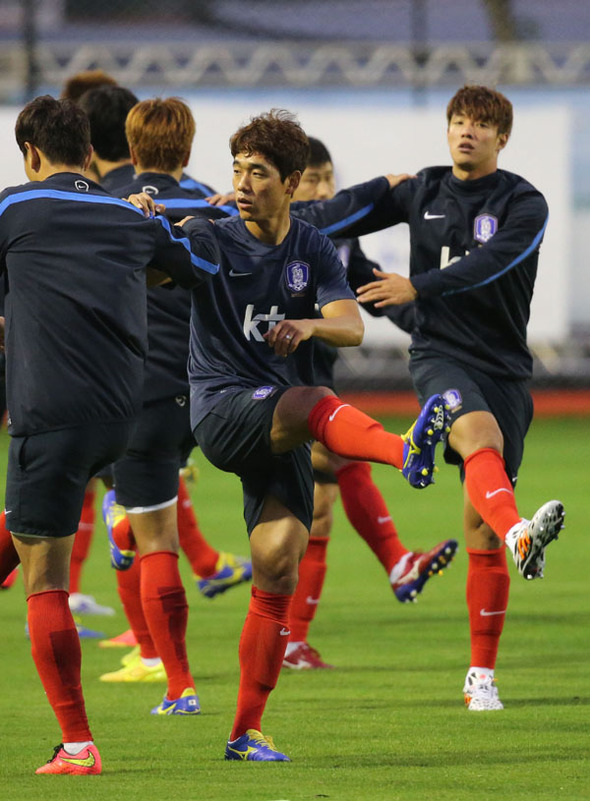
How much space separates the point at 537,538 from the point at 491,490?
24.0 inches

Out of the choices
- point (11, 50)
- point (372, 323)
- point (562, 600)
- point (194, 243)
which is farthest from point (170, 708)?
point (11, 50)

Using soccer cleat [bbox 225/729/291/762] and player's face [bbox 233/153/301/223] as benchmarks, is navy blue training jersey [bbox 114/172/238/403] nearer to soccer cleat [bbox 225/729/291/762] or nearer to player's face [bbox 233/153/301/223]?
player's face [bbox 233/153/301/223]

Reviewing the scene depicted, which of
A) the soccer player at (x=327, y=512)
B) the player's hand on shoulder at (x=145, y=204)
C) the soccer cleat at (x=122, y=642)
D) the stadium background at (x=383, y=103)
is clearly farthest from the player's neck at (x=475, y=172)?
the stadium background at (x=383, y=103)

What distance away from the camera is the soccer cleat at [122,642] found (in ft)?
22.7

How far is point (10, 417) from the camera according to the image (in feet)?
14.5

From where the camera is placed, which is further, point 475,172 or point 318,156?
point 318,156

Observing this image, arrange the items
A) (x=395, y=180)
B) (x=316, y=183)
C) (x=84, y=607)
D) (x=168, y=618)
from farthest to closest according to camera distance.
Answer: (x=84, y=607)
(x=316, y=183)
(x=395, y=180)
(x=168, y=618)

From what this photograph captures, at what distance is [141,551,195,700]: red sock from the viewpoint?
5426mm

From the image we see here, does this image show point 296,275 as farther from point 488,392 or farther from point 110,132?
point 110,132

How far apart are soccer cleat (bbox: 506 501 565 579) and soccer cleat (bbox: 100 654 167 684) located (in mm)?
2074

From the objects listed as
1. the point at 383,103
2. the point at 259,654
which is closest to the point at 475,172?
the point at 259,654

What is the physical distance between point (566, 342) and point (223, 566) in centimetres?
1036

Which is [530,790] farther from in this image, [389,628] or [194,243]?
[389,628]

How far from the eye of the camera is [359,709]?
550cm
